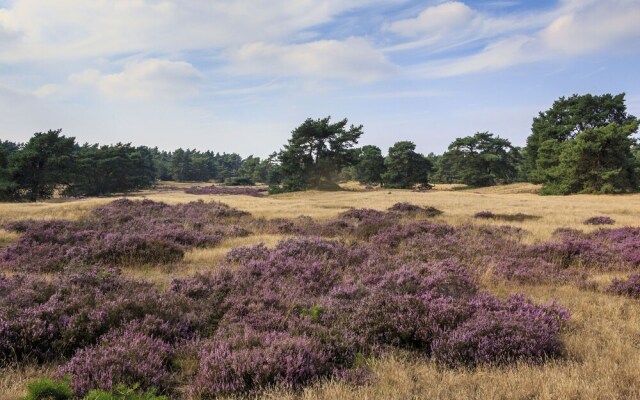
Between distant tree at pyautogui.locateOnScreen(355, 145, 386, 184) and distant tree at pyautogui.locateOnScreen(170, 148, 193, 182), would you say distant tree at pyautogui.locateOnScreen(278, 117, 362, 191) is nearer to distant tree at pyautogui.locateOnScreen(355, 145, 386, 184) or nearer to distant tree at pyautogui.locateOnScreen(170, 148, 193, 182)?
distant tree at pyautogui.locateOnScreen(355, 145, 386, 184)

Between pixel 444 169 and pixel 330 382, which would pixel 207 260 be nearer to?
pixel 330 382

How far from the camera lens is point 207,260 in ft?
34.8

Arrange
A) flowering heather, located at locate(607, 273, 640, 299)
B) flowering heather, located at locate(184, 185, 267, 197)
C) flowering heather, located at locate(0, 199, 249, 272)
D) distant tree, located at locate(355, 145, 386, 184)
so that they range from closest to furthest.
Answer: flowering heather, located at locate(607, 273, 640, 299) → flowering heather, located at locate(0, 199, 249, 272) → flowering heather, located at locate(184, 185, 267, 197) → distant tree, located at locate(355, 145, 386, 184)

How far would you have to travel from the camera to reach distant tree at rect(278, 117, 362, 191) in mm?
60219

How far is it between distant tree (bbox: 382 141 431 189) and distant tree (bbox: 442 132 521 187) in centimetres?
616

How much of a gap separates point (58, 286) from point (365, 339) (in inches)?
193

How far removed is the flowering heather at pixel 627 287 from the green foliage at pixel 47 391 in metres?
9.07

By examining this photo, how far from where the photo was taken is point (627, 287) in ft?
25.4

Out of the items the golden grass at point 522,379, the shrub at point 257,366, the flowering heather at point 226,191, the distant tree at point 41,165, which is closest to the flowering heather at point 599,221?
the golden grass at point 522,379

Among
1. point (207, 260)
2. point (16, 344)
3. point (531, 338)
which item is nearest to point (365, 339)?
point (531, 338)

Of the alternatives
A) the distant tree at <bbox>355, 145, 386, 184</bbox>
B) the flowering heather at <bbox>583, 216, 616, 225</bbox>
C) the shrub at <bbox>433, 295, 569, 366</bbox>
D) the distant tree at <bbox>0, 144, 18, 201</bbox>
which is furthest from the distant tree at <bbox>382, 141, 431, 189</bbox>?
the shrub at <bbox>433, 295, 569, 366</bbox>

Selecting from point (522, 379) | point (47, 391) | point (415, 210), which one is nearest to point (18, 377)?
point (47, 391)

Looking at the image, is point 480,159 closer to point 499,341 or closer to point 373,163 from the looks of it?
point 373,163

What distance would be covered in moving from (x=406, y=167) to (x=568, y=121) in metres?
25.0
